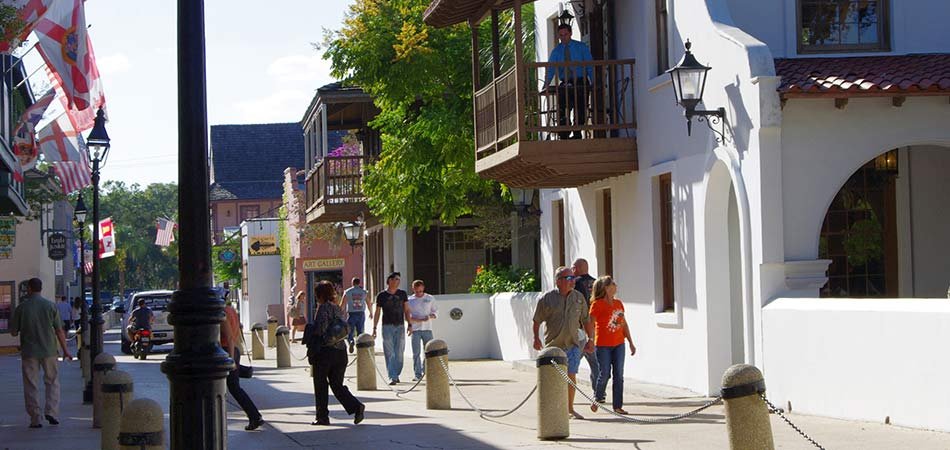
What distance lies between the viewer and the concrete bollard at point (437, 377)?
17672mm

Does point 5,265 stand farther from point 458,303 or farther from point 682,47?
point 682,47

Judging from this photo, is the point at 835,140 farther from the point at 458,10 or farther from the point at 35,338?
the point at 35,338

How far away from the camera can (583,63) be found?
19875 mm

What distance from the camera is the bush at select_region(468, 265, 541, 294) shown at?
95.5 feet

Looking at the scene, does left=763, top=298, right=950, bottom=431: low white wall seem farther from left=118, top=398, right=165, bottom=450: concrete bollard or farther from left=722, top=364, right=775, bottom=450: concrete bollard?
left=118, top=398, right=165, bottom=450: concrete bollard

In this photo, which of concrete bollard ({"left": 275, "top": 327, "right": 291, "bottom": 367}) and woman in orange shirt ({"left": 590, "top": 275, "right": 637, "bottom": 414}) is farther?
concrete bollard ({"left": 275, "top": 327, "right": 291, "bottom": 367})

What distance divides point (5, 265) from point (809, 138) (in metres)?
38.7

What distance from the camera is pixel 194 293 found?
23.8ft

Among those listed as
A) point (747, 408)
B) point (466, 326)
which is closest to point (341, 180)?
point (466, 326)

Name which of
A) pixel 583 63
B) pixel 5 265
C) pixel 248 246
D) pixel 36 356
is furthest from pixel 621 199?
pixel 248 246

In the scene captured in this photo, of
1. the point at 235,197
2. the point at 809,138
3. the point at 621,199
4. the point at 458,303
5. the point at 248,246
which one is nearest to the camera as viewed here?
the point at 809,138

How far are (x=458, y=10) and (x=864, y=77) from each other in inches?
338

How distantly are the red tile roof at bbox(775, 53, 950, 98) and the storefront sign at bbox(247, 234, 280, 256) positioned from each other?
160ft

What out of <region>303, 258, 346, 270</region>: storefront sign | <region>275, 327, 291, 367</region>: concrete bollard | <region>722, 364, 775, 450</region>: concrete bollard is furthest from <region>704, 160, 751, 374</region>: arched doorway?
<region>303, 258, 346, 270</region>: storefront sign
